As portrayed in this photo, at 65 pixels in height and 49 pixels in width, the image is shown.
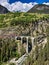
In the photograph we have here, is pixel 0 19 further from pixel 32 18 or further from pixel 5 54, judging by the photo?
pixel 5 54

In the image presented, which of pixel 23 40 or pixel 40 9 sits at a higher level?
pixel 23 40

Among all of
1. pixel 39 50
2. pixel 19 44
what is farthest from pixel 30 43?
pixel 39 50

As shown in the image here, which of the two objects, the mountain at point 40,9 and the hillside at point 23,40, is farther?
the mountain at point 40,9

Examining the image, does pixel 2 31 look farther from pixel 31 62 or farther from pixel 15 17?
pixel 31 62

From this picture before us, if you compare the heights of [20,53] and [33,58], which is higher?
[33,58]

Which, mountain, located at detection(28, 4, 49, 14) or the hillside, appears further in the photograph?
mountain, located at detection(28, 4, 49, 14)

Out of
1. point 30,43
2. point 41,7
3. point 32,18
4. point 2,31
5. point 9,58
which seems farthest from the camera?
point 41,7

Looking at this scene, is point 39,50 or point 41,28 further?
point 41,28

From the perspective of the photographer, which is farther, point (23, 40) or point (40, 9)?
point (40, 9)

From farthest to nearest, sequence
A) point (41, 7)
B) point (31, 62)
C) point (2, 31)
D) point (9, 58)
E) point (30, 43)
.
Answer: point (41, 7)
point (2, 31)
point (30, 43)
point (9, 58)
point (31, 62)
